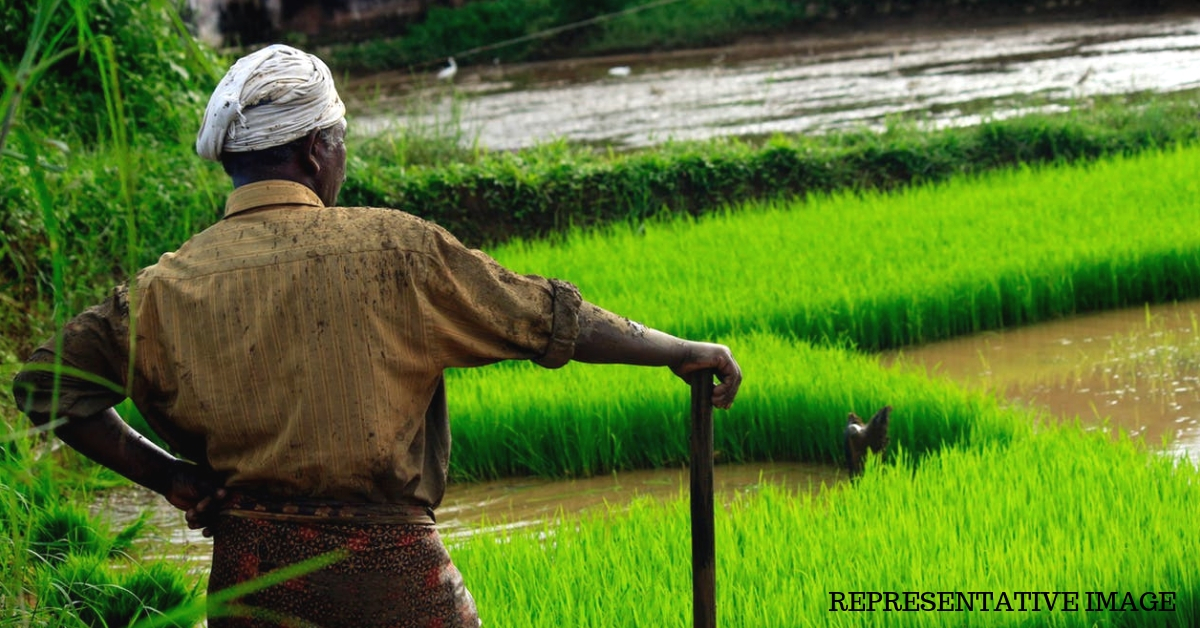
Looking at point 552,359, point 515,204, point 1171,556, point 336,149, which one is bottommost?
point 1171,556

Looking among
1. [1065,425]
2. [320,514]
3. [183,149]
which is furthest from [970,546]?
[183,149]

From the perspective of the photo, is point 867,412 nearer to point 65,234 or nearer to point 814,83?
point 65,234

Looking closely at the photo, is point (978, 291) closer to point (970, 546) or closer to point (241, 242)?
point (970, 546)

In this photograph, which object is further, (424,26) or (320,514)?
(424,26)

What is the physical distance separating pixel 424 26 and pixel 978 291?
14.5 metres

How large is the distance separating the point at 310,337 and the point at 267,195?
0.24 metres

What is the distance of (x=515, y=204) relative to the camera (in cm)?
769

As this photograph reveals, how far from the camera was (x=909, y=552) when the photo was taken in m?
3.15

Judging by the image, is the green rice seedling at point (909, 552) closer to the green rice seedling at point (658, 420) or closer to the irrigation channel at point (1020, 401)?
the irrigation channel at point (1020, 401)

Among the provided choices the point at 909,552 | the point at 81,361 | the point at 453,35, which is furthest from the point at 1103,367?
the point at 453,35

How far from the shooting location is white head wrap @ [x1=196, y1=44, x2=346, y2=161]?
6.98 ft

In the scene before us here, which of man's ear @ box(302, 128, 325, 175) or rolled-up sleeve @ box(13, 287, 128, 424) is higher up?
man's ear @ box(302, 128, 325, 175)

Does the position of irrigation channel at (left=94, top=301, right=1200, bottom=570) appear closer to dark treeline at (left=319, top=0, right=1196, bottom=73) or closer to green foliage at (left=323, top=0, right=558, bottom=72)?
dark treeline at (left=319, top=0, right=1196, bottom=73)

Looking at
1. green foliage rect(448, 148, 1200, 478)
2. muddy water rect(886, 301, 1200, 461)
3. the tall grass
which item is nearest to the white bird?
the tall grass
